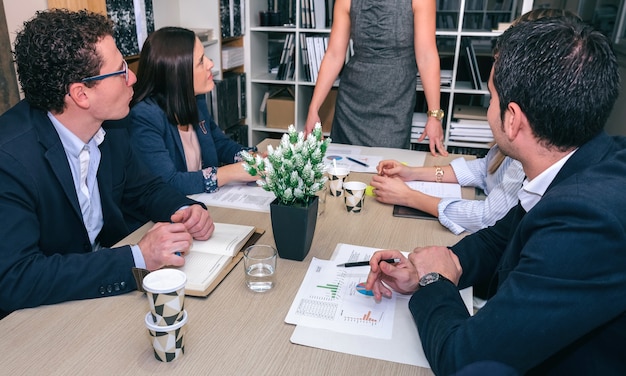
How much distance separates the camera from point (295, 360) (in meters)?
0.88

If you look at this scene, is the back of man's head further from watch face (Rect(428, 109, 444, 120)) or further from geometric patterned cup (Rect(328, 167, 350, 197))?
watch face (Rect(428, 109, 444, 120))

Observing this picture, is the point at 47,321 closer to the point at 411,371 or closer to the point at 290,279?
the point at 290,279

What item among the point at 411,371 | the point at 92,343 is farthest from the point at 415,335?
the point at 92,343

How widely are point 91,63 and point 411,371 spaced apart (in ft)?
3.53

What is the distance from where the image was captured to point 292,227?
1200mm

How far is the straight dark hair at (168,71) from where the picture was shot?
1817mm

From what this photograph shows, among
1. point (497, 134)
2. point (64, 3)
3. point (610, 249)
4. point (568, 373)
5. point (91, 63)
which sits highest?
point (64, 3)

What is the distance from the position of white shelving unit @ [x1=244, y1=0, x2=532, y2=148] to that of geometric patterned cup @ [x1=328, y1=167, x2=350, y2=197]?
187 cm

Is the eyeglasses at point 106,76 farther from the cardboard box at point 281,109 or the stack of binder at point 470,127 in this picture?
the stack of binder at point 470,127

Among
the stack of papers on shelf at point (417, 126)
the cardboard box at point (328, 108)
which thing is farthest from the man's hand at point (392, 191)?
the cardboard box at point (328, 108)

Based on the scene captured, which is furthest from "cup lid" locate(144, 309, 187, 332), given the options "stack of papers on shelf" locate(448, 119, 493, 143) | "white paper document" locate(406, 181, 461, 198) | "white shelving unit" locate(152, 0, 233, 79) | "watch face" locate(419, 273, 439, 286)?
"stack of papers on shelf" locate(448, 119, 493, 143)

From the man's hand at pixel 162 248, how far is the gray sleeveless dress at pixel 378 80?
1519 mm

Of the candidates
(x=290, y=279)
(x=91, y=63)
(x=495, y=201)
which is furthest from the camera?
(x=495, y=201)

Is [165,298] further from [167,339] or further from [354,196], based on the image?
[354,196]
